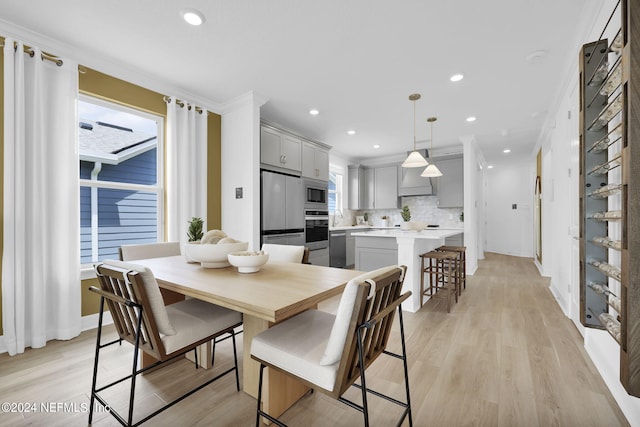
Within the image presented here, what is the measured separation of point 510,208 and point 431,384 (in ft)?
24.3

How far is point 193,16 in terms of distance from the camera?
204 cm

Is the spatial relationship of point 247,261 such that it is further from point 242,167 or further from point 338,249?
point 338,249

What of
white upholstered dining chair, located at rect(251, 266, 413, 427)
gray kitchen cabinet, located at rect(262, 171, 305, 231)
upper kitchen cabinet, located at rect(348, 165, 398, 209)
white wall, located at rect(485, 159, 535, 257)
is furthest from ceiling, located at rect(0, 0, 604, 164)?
white wall, located at rect(485, 159, 535, 257)

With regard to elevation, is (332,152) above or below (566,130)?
above

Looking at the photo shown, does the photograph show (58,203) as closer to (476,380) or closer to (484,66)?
(476,380)

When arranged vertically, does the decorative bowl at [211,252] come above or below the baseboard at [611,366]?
above

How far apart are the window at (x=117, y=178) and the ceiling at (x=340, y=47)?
542 millimetres

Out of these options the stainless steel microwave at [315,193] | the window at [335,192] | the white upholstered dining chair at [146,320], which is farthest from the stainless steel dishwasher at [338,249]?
the white upholstered dining chair at [146,320]

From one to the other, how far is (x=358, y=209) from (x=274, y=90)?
159 inches

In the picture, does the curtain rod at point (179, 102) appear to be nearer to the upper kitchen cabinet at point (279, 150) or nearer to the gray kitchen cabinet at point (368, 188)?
the upper kitchen cabinet at point (279, 150)

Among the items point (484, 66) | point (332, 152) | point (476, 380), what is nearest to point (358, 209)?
point (332, 152)

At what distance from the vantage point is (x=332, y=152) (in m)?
6.11

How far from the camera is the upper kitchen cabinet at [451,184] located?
543cm

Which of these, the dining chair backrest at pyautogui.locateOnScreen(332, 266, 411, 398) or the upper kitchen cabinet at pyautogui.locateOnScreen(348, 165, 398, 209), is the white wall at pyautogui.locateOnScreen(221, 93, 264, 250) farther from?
the upper kitchen cabinet at pyautogui.locateOnScreen(348, 165, 398, 209)
